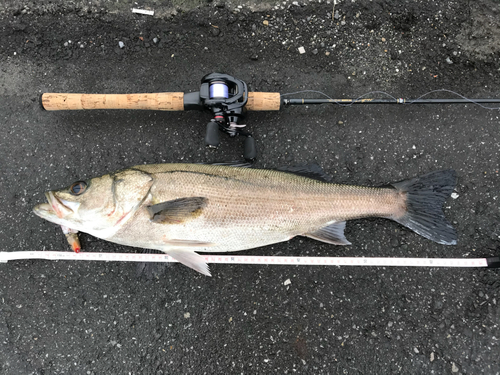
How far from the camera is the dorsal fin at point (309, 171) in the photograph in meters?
2.99

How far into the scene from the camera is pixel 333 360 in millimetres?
3082

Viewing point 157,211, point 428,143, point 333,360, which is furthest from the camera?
point 428,143

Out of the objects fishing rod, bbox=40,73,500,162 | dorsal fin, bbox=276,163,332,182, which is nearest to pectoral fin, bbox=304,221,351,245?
dorsal fin, bbox=276,163,332,182

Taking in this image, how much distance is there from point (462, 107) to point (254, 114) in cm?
237

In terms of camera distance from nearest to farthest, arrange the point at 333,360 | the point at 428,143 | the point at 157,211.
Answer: the point at 157,211, the point at 333,360, the point at 428,143

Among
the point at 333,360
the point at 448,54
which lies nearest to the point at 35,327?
the point at 333,360

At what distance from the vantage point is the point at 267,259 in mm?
3143

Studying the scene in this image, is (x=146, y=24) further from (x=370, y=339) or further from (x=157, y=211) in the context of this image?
(x=370, y=339)

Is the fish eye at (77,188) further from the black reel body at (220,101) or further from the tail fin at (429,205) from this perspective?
the tail fin at (429,205)

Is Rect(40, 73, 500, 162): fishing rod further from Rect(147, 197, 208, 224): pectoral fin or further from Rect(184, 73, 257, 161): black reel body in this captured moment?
Rect(147, 197, 208, 224): pectoral fin

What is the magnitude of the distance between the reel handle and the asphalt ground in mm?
304

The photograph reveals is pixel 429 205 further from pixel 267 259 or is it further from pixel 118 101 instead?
pixel 118 101

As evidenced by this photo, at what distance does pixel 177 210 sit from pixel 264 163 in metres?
1.14

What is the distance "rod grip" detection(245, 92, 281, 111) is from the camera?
3.01m
